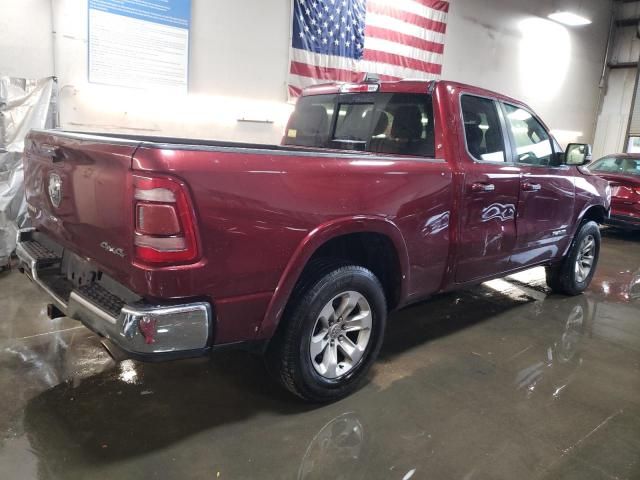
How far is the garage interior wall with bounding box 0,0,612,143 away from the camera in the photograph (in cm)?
509

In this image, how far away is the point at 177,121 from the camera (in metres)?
6.03

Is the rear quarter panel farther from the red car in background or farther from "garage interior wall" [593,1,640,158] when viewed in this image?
"garage interior wall" [593,1,640,158]

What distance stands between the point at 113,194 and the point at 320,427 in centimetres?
142

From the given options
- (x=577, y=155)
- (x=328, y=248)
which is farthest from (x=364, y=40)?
(x=328, y=248)

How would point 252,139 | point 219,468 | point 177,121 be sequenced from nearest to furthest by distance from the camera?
point 219,468 → point 177,121 → point 252,139

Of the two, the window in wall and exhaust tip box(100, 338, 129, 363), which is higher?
the window in wall

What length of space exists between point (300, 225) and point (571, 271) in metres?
3.48

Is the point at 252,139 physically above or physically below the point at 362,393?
above

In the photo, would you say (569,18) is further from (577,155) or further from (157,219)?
(157,219)

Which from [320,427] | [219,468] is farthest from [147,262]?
[320,427]

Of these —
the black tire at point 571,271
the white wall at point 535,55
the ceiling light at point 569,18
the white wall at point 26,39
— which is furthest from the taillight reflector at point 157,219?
the ceiling light at point 569,18

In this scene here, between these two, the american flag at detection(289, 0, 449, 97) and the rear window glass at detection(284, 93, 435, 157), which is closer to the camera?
the rear window glass at detection(284, 93, 435, 157)

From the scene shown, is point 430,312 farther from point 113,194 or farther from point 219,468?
point 113,194

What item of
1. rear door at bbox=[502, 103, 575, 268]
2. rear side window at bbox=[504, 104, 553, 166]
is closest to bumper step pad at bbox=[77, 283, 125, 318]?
rear door at bbox=[502, 103, 575, 268]
